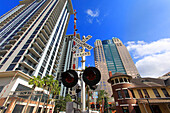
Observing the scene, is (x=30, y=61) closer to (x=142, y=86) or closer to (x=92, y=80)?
(x=92, y=80)

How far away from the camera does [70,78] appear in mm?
2670

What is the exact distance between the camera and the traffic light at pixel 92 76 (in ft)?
7.98

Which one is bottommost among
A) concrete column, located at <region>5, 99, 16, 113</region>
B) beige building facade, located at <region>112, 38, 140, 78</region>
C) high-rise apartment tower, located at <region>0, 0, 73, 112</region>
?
concrete column, located at <region>5, 99, 16, 113</region>

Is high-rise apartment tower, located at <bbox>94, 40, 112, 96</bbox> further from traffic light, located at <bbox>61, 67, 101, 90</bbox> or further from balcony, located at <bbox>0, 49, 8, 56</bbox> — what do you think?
traffic light, located at <bbox>61, 67, 101, 90</bbox>

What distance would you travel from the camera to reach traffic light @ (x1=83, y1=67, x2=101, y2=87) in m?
2.43

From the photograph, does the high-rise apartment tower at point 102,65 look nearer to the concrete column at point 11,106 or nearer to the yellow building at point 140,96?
the yellow building at point 140,96

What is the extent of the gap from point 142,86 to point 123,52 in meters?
123

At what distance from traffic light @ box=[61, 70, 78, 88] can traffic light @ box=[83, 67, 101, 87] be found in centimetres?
37

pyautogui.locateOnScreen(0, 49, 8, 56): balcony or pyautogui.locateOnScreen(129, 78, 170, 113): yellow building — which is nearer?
pyautogui.locateOnScreen(129, 78, 170, 113): yellow building

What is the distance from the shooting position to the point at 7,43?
33.6m

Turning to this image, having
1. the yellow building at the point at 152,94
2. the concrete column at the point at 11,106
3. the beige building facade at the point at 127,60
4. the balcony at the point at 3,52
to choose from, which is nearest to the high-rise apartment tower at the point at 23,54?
the balcony at the point at 3,52

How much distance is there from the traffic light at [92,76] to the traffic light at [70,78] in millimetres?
374

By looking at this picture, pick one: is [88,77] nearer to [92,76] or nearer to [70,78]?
[92,76]

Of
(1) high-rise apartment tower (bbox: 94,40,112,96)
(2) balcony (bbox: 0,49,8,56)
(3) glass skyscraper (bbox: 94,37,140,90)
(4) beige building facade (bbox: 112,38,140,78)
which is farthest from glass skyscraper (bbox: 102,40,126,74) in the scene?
(2) balcony (bbox: 0,49,8,56)
